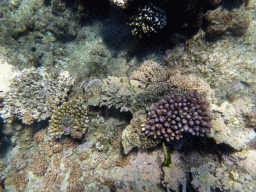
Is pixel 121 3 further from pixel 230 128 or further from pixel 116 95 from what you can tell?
pixel 230 128

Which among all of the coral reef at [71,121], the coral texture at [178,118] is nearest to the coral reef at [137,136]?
the coral texture at [178,118]

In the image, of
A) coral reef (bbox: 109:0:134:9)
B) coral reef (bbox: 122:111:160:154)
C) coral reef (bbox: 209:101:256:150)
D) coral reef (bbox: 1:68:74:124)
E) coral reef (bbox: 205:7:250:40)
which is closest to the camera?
coral reef (bbox: 209:101:256:150)

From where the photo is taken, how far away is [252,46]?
426 cm

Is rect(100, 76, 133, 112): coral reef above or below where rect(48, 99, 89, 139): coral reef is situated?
above

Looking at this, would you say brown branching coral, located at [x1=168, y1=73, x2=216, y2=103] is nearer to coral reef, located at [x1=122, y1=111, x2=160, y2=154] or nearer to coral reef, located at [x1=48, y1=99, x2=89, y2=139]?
coral reef, located at [x1=122, y1=111, x2=160, y2=154]

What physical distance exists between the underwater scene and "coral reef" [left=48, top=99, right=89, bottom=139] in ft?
0.12

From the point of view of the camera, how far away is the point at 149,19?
4.44m

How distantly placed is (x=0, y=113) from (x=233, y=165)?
→ 8638 mm

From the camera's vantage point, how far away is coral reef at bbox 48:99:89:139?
4.93 m

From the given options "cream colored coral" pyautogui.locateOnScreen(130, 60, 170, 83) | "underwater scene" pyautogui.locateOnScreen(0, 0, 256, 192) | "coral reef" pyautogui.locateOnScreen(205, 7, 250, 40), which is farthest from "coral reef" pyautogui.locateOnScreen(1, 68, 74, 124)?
"coral reef" pyautogui.locateOnScreen(205, 7, 250, 40)

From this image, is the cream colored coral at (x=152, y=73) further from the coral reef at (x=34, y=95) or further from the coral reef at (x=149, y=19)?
the coral reef at (x=34, y=95)

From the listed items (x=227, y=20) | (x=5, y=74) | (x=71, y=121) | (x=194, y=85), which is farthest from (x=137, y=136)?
(x=5, y=74)

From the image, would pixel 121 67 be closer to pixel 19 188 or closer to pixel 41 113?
pixel 41 113

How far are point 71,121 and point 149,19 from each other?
4.49 m
